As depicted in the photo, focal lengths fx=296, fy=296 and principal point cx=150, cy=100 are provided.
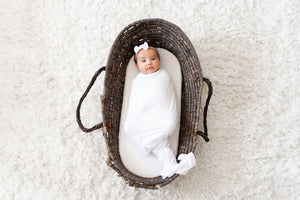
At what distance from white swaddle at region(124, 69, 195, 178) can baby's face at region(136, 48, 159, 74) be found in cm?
3

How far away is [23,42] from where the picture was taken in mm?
1504

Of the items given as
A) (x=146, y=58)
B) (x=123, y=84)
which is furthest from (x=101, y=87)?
(x=146, y=58)

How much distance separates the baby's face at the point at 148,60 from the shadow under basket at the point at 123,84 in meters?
0.09

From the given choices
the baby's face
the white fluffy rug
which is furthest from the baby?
the white fluffy rug

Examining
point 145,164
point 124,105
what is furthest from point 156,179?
point 124,105

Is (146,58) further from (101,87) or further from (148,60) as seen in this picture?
(101,87)

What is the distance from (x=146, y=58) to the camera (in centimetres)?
138

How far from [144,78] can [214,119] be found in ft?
1.28

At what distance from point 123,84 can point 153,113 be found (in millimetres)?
233

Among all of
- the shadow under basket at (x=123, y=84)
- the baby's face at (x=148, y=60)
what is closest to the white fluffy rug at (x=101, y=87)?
the shadow under basket at (x=123, y=84)

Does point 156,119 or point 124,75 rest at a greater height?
point 124,75

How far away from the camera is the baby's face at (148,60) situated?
137 cm

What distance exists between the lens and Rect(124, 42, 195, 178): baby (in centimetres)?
126

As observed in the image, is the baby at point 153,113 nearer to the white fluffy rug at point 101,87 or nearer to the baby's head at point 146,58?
the baby's head at point 146,58
